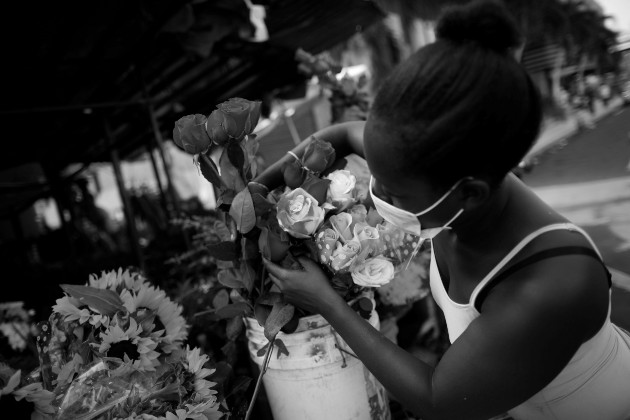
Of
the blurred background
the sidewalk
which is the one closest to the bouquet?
the blurred background

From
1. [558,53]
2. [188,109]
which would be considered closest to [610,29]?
[558,53]

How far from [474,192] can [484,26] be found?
0.34 meters

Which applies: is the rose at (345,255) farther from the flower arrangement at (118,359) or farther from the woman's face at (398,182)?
the flower arrangement at (118,359)

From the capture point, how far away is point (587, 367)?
1.13 m

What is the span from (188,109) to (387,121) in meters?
4.17

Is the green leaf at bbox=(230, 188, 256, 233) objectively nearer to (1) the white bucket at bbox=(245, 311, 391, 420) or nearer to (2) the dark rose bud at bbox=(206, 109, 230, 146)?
(2) the dark rose bud at bbox=(206, 109, 230, 146)

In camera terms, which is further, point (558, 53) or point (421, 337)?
point (558, 53)

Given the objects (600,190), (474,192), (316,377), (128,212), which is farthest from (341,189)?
(600,190)

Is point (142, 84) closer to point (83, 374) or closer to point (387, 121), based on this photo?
point (83, 374)

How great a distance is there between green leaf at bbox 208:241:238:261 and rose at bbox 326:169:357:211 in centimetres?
36

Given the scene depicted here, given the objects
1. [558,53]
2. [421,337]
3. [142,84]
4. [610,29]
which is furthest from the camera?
[610,29]

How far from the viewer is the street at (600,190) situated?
348 centimetres

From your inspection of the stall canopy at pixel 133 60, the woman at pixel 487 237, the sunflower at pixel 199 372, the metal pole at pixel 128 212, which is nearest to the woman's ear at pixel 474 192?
the woman at pixel 487 237

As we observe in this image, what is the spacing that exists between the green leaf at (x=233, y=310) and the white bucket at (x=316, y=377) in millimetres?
43
